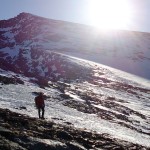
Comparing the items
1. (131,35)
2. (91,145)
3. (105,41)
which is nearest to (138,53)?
(105,41)

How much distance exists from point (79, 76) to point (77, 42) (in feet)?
183

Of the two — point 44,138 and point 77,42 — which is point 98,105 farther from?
point 77,42

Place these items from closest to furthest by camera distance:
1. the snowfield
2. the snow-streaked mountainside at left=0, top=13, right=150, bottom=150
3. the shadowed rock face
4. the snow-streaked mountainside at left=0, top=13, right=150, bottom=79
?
the shadowed rock face < the snowfield < the snow-streaked mountainside at left=0, top=13, right=150, bottom=150 < the snow-streaked mountainside at left=0, top=13, right=150, bottom=79

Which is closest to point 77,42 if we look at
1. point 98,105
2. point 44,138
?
point 98,105

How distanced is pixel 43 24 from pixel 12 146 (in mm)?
141690

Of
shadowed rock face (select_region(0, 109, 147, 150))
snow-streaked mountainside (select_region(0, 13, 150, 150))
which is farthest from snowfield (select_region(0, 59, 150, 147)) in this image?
shadowed rock face (select_region(0, 109, 147, 150))

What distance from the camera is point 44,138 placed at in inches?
766

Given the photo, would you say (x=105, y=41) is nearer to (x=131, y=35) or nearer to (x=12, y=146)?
(x=131, y=35)

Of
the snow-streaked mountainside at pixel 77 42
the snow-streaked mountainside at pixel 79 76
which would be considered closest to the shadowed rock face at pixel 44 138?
the snow-streaked mountainside at pixel 79 76

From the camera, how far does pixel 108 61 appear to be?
11175cm

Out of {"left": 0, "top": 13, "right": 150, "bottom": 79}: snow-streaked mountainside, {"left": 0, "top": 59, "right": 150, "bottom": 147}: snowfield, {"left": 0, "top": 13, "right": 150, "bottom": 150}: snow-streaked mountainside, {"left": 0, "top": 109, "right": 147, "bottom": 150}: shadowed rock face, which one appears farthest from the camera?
{"left": 0, "top": 13, "right": 150, "bottom": 79}: snow-streaked mountainside

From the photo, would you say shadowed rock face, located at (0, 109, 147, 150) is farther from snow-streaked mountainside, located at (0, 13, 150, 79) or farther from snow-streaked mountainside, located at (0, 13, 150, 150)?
snow-streaked mountainside, located at (0, 13, 150, 79)

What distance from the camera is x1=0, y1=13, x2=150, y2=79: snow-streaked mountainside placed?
11169 cm

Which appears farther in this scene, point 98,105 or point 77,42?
point 77,42
